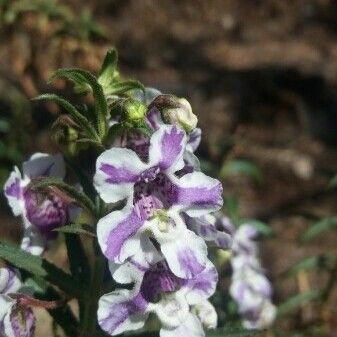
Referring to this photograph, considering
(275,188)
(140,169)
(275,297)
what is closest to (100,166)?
(140,169)

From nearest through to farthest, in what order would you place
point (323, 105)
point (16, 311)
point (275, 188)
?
point (16, 311) → point (275, 188) → point (323, 105)

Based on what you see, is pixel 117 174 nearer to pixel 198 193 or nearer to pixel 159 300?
pixel 198 193

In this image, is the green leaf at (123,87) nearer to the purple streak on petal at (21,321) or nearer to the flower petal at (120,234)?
the flower petal at (120,234)

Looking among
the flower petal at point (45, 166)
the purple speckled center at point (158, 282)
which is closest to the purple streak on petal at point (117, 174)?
the purple speckled center at point (158, 282)

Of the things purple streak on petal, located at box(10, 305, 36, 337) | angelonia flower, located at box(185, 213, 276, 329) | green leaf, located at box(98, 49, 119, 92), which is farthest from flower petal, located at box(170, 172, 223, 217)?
angelonia flower, located at box(185, 213, 276, 329)

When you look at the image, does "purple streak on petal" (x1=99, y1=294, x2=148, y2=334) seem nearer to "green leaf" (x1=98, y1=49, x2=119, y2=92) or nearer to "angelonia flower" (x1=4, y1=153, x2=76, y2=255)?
"angelonia flower" (x1=4, y1=153, x2=76, y2=255)

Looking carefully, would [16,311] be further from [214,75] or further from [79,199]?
[214,75]

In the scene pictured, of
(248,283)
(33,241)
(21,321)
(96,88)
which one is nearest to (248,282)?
(248,283)
